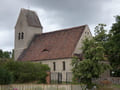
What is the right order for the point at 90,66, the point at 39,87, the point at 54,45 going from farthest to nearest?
the point at 54,45, the point at 90,66, the point at 39,87

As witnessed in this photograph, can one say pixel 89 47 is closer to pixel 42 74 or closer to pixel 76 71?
pixel 76 71

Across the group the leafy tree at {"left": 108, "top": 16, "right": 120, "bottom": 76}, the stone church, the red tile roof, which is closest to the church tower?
the stone church

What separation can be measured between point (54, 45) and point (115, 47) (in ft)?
53.7

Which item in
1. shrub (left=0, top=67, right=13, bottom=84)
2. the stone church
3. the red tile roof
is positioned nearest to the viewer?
shrub (left=0, top=67, right=13, bottom=84)

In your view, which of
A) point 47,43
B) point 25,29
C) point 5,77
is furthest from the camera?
point 25,29

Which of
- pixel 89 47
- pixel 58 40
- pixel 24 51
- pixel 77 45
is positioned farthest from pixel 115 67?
pixel 24 51

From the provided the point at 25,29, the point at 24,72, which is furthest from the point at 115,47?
the point at 25,29

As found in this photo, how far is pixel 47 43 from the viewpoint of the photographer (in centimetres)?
5169

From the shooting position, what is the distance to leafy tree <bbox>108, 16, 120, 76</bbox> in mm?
36875

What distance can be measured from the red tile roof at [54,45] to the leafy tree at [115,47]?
7.77m

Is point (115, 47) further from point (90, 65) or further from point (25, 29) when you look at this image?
point (25, 29)

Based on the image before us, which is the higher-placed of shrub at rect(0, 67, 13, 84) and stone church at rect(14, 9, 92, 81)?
stone church at rect(14, 9, 92, 81)

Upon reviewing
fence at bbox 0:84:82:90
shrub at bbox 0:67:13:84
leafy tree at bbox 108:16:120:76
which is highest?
leafy tree at bbox 108:16:120:76

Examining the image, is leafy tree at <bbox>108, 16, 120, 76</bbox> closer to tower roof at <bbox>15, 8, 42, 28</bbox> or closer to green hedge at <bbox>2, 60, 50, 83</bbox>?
green hedge at <bbox>2, 60, 50, 83</bbox>
